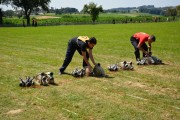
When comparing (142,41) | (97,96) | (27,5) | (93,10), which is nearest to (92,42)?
(97,96)

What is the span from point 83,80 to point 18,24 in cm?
6340

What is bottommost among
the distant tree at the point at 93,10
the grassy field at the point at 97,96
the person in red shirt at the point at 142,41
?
the grassy field at the point at 97,96

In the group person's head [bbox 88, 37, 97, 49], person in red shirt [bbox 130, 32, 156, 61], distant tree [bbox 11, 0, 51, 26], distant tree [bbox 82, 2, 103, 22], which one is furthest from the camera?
distant tree [bbox 82, 2, 103, 22]

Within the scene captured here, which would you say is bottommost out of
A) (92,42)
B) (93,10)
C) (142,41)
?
(142,41)

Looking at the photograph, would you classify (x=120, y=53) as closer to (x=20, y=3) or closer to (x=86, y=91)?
(x=86, y=91)

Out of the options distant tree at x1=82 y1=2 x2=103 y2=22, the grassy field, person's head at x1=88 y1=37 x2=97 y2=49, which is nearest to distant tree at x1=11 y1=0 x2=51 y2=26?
distant tree at x1=82 y1=2 x2=103 y2=22

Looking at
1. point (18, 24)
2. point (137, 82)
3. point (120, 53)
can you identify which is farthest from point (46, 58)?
point (18, 24)

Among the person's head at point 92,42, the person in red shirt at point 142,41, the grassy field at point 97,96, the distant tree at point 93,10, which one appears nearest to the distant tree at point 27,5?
the distant tree at point 93,10

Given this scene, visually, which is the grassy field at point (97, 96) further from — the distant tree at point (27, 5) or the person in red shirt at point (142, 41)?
the distant tree at point (27, 5)

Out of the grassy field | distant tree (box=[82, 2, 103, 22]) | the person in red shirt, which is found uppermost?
distant tree (box=[82, 2, 103, 22])

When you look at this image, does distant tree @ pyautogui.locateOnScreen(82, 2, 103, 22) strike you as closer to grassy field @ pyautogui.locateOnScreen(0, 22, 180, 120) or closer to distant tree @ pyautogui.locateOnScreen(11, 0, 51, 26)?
distant tree @ pyautogui.locateOnScreen(11, 0, 51, 26)

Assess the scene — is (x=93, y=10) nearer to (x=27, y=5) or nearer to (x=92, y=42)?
(x=27, y=5)

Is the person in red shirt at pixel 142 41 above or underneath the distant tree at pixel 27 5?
underneath

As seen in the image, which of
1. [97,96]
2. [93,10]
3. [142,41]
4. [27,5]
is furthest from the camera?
[93,10]
